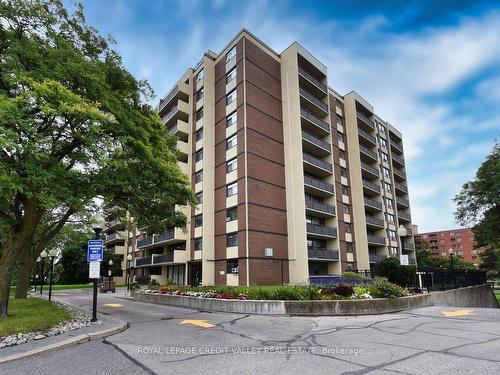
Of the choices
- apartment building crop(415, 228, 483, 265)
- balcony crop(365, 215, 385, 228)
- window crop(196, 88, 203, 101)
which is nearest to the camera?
→ window crop(196, 88, 203, 101)

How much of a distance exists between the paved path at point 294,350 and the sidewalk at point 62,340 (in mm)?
280

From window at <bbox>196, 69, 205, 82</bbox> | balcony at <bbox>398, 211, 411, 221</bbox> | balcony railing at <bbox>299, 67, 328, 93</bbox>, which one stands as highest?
window at <bbox>196, 69, 205, 82</bbox>

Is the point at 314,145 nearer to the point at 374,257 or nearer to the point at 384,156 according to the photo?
the point at 374,257

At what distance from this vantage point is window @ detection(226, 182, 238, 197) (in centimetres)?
3199

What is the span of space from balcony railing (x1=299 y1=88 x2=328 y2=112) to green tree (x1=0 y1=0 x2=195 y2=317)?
23.8 m

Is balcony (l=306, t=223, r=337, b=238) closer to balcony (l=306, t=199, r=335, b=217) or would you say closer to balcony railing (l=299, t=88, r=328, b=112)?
balcony (l=306, t=199, r=335, b=217)

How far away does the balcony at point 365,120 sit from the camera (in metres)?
46.8

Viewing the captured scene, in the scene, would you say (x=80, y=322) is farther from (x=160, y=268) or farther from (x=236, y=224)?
(x=160, y=268)

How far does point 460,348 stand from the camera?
23.0 ft

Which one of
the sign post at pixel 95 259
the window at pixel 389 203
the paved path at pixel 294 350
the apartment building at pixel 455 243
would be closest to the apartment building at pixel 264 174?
the window at pixel 389 203

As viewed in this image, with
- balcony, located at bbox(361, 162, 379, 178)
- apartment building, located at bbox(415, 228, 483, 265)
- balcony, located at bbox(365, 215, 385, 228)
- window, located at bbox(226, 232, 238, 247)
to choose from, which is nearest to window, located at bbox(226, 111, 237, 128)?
window, located at bbox(226, 232, 238, 247)

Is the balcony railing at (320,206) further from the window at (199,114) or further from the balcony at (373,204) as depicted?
the window at (199,114)

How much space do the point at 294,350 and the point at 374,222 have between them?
3929 cm

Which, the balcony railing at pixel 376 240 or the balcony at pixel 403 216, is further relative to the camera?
the balcony at pixel 403 216
